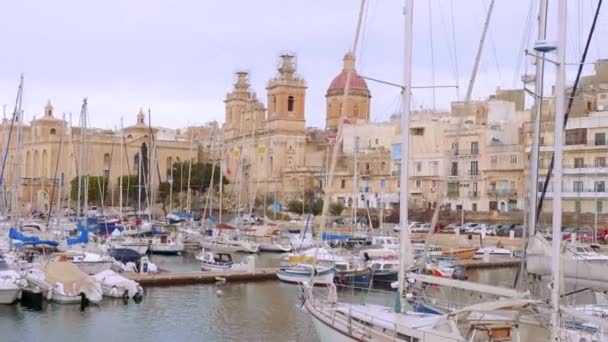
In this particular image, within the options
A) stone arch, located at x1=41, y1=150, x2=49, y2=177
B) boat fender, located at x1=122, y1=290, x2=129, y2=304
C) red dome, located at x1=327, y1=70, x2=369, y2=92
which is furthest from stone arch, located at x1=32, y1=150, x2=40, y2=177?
boat fender, located at x1=122, y1=290, x2=129, y2=304

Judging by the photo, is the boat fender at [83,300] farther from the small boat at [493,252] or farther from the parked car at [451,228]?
the parked car at [451,228]

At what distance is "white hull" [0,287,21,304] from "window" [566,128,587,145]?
35326 mm

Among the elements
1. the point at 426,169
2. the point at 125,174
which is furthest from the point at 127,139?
the point at 426,169

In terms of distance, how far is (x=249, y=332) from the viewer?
71.9ft

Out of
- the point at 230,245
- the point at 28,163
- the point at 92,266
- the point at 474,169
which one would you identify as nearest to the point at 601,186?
the point at 474,169

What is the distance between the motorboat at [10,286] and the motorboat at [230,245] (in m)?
20.0

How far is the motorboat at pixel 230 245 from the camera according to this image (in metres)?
44.4

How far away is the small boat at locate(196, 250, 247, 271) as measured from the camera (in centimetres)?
3332

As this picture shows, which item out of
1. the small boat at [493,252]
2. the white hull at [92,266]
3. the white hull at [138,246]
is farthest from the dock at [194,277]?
the small boat at [493,252]

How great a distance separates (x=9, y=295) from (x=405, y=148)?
44.4 feet

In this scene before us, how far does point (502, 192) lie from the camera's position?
54.4 meters

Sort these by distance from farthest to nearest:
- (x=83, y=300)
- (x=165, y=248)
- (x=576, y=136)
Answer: (x=576, y=136), (x=165, y=248), (x=83, y=300)

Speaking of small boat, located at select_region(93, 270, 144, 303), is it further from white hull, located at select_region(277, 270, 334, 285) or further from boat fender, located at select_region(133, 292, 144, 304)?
white hull, located at select_region(277, 270, 334, 285)

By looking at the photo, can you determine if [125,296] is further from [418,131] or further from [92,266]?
[418,131]
